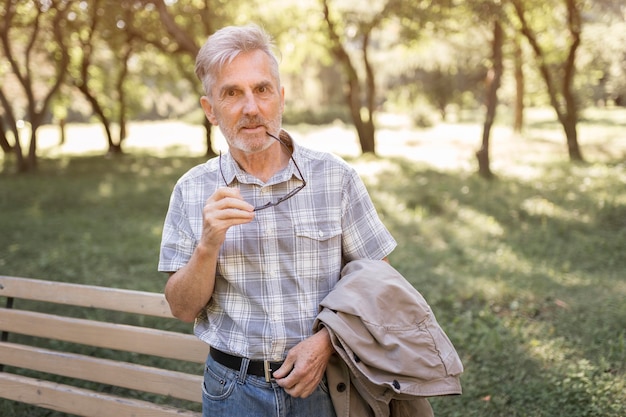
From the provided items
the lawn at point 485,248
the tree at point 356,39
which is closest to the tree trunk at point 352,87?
the tree at point 356,39

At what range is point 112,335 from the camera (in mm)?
3016

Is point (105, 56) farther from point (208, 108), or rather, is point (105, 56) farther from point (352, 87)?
point (208, 108)

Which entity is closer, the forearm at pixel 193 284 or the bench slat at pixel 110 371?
the forearm at pixel 193 284

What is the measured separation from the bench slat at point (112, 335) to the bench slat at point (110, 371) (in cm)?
8

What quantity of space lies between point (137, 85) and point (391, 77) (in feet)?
45.1

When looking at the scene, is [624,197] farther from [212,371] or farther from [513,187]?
[212,371]

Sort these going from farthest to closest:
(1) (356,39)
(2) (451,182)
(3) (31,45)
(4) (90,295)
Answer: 1. (1) (356,39)
2. (3) (31,45)
3. (2) (451,182)
4. (4) (90,295)

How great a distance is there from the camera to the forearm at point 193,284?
1.85m

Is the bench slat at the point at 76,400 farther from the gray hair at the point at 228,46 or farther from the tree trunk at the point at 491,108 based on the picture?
the tree trunk at the point at 491,108

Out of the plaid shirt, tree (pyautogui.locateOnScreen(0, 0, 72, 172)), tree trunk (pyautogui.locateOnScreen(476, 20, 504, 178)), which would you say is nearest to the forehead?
the plaid shirt

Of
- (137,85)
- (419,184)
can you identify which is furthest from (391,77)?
(419,184)

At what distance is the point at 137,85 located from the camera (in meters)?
24.8

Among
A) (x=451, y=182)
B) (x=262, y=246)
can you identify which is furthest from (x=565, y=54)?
(x=262, y=246)

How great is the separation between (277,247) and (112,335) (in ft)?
4.72
